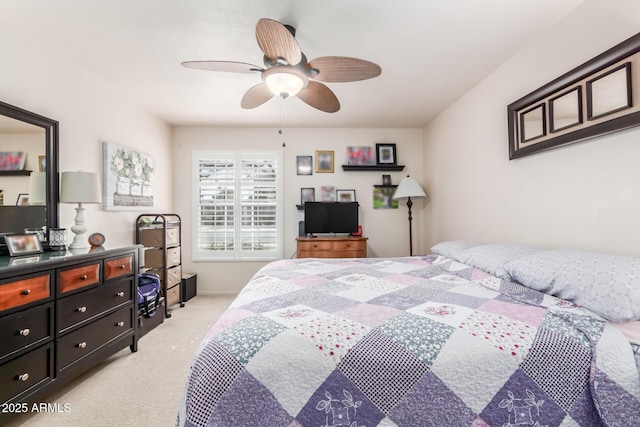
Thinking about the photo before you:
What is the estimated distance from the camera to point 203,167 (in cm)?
438

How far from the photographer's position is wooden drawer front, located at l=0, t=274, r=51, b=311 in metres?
1.53

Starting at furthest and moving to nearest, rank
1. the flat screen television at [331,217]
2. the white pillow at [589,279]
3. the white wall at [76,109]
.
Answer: the flat screen television at [331,217] < the white wall at [76,109] < the white pillow at [589,279]

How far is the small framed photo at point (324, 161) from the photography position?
174 inches

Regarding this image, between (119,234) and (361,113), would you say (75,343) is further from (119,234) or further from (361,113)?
(361,113)

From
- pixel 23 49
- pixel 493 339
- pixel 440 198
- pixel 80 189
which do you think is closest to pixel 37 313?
pixel 80 189

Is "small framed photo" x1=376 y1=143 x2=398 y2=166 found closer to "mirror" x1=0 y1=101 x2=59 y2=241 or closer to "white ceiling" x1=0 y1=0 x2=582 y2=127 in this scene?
"white ceiling" x1=0 y1=0 x2=582 y2=127

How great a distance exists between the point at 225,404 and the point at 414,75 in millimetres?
2966

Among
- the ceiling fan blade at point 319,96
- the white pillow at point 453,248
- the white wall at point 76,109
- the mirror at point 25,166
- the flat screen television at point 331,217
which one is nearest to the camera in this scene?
the mirror at point 25,166

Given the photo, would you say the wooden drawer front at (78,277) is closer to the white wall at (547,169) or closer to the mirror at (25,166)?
the mirror at (25,166)

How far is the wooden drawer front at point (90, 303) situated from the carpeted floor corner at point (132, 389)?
0.47m

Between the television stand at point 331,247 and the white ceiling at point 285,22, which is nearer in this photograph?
the white ceiling at point 285,22

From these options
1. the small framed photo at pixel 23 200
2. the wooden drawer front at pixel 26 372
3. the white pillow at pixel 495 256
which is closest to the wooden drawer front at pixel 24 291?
the wooden drawer front at pixel 26 372

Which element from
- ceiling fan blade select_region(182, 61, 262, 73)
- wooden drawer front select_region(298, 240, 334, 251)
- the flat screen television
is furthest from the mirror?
the flat screen television

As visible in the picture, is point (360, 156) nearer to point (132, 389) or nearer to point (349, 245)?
point (349, 245)
